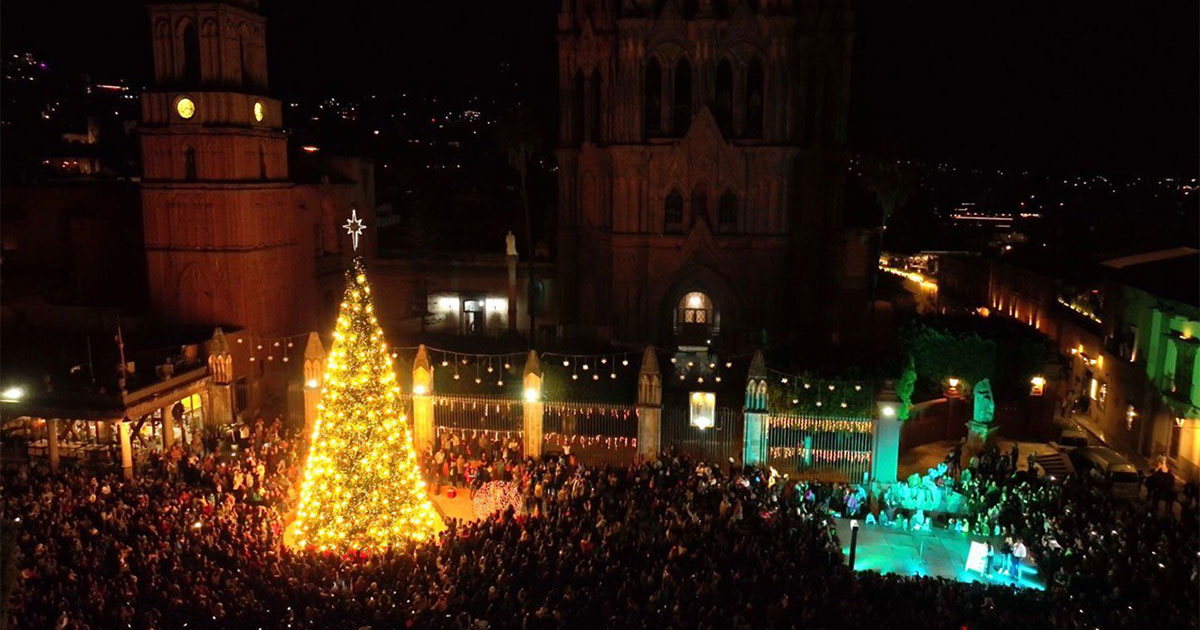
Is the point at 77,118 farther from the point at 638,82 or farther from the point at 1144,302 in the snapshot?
the point at 1144,302

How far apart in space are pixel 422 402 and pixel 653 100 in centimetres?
1751

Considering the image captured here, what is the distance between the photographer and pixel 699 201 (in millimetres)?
37688

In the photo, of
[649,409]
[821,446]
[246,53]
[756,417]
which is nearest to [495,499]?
[649,409]

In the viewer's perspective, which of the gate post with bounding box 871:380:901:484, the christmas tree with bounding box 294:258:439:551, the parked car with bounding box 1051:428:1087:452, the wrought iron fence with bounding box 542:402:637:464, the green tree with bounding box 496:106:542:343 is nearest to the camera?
the christmas tree with bounding box 294:258:439:551

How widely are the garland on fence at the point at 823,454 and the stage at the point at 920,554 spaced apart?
2523mm

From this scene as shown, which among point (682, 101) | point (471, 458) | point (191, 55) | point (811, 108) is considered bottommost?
point (471, 458)

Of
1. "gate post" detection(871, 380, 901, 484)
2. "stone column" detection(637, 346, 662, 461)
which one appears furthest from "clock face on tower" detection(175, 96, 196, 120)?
"gate post" detection(871, 380, 901, 484)

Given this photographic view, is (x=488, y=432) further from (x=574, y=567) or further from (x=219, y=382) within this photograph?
(x=574, y=567)

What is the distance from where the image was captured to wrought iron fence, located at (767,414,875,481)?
2611cm

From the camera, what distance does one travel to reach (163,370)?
93.5 ft

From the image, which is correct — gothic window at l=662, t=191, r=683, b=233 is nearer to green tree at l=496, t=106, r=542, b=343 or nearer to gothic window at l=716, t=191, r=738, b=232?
gothic window at l=716, t=191, r=738, b=232

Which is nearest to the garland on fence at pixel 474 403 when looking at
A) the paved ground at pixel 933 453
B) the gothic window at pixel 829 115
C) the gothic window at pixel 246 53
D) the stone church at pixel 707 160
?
the stone church at pixel 707 160

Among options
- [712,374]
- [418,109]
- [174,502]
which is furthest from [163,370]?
[418,109]

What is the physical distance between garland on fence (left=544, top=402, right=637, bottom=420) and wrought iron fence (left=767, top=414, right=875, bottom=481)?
4.37m
